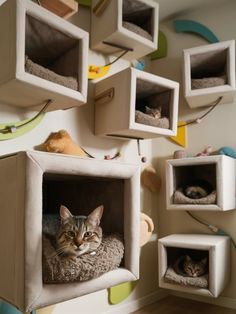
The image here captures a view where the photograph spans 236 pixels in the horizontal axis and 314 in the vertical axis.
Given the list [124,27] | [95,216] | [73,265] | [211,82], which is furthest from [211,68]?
[73,265]

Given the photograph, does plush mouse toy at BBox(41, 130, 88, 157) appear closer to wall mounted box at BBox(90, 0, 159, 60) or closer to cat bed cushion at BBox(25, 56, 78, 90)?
cat bed cushion at BBox(25, 56, 78, 90)

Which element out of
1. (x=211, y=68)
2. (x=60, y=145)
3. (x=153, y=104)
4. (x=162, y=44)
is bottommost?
(x=60, y=145)

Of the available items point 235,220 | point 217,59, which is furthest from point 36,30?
point 235,220

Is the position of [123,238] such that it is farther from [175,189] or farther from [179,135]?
[179,135]

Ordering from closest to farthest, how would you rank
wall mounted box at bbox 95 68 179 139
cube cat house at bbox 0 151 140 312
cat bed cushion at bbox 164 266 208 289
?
cube cat house at bbox 0 151 140 312, wall mounted box at bbox 95 68 179 139, cat bed cushion at bbox 164 266 208 289

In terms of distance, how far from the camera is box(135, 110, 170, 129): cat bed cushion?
1428mm

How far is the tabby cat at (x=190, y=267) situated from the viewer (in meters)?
1.54

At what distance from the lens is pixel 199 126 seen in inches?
74.7

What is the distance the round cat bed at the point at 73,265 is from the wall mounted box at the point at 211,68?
1.06 metres

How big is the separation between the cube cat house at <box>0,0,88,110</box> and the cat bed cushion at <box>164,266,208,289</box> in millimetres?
927

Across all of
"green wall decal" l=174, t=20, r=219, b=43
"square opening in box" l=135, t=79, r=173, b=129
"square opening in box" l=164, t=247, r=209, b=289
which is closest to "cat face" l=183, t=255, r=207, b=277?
"square opening in box" l=164, t=247, r=209, b=289

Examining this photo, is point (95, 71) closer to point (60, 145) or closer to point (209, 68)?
point (60, 145)

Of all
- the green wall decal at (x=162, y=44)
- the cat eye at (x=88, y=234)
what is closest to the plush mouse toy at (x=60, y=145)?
the cat eye at (x=88, y=234)

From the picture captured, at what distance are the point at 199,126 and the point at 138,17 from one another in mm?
687
